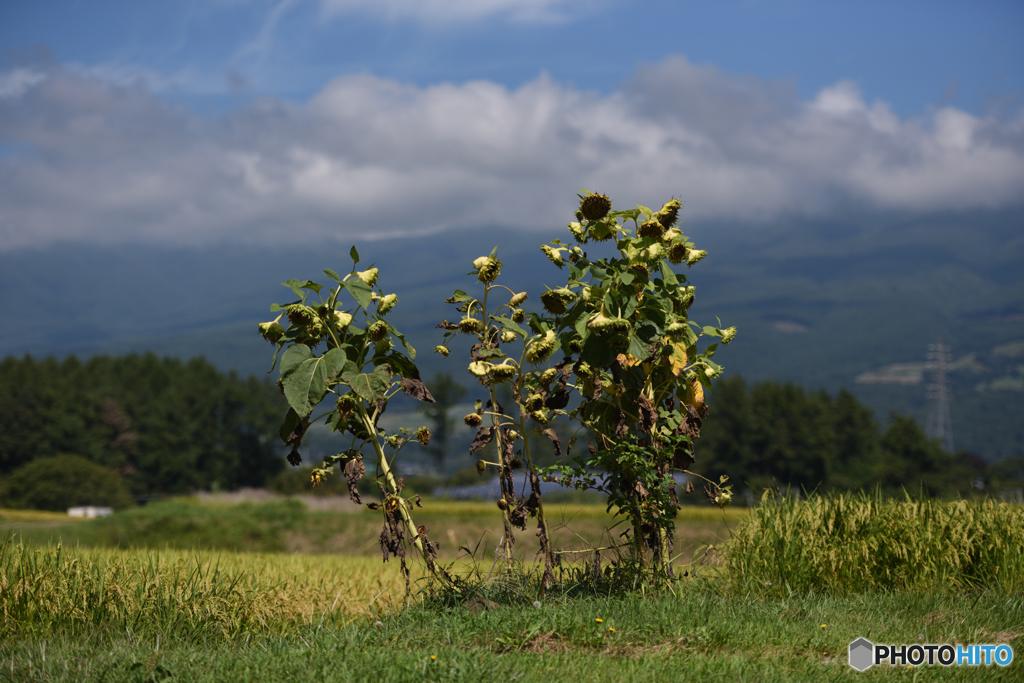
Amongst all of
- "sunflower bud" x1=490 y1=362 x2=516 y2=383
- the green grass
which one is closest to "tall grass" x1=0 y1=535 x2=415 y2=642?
"sunflower bud" x1=490 y1=362 x2=516 y2=383

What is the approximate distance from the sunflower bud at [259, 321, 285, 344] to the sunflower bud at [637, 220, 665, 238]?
90.2 inches

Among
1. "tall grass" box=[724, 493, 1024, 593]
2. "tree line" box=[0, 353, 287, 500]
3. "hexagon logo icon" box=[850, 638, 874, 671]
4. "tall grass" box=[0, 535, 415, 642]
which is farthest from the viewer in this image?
"tree line" box=[0, 353, 287, 500]

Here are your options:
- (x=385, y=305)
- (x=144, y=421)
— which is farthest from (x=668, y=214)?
(x=144, y=421)

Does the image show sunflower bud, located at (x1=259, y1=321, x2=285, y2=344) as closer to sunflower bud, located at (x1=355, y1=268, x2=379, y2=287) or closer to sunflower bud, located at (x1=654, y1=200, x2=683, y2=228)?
sunflower bud, located at (x1=355, y1=268, x2=379, y2=287)

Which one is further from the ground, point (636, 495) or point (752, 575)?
point (636, 495)

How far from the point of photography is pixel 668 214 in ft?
16.1

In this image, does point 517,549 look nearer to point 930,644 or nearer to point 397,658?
point 397,658

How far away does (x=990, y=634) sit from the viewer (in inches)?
165

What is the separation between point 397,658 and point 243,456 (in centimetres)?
6989

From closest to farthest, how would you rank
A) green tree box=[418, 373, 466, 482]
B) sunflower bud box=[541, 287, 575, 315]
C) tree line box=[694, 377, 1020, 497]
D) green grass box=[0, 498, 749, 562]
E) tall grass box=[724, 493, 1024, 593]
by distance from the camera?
sunflower bud box=[541, 287, 575, 315]
tall grass box=[724, 493, 1024, 593]
green grass box=[0, 498, 749, 562]
tree line box=[694, 377, 1020, 497]
green tree box=[418, 373, 466, 482]

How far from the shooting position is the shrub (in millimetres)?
42094

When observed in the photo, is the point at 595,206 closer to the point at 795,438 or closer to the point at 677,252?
the point at 677,252

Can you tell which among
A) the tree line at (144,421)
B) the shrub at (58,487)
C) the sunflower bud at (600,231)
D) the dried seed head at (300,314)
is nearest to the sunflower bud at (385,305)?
the dried seed head at (300,314)

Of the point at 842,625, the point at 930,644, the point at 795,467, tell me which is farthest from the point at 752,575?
the point at 795,467
